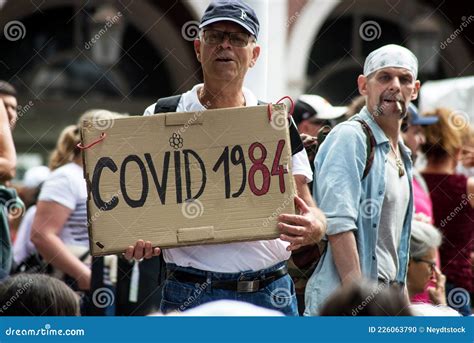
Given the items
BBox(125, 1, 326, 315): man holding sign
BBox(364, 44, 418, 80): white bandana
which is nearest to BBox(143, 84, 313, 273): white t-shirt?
BBox(125, 1, 326, 315): man holding sign

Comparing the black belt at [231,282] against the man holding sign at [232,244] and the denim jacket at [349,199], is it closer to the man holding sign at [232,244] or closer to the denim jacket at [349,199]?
the man holding sign at [232,244]

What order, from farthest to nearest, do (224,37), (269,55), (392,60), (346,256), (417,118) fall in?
(269,55) < (417,118) < (392,60) < (346,256) < (224,37)

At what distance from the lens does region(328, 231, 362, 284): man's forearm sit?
15.2ft

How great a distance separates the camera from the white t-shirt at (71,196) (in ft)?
21.2

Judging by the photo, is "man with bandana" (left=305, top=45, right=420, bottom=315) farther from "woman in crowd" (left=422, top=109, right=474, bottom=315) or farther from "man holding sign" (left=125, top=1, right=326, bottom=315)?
"woman in crowd" (left=422, top=109, right=474, bottom=315)

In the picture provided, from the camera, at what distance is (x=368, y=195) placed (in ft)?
15.5

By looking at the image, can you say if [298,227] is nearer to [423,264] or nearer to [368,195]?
[368,195]

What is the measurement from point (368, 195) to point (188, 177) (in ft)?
2.94

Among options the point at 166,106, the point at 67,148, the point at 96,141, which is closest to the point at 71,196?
the point at 67,148

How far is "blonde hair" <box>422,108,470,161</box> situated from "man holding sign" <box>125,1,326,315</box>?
292 centimetres

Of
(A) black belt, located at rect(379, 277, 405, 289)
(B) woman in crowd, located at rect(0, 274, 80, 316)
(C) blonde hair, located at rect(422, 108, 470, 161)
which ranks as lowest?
(B) woman in crowd, located at rect(0, 274, 80, 316)

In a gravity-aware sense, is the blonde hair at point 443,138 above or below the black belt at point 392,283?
above

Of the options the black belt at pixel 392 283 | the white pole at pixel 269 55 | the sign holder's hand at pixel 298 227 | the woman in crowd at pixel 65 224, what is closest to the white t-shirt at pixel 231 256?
the sign holder's hand at pixel 298 227
